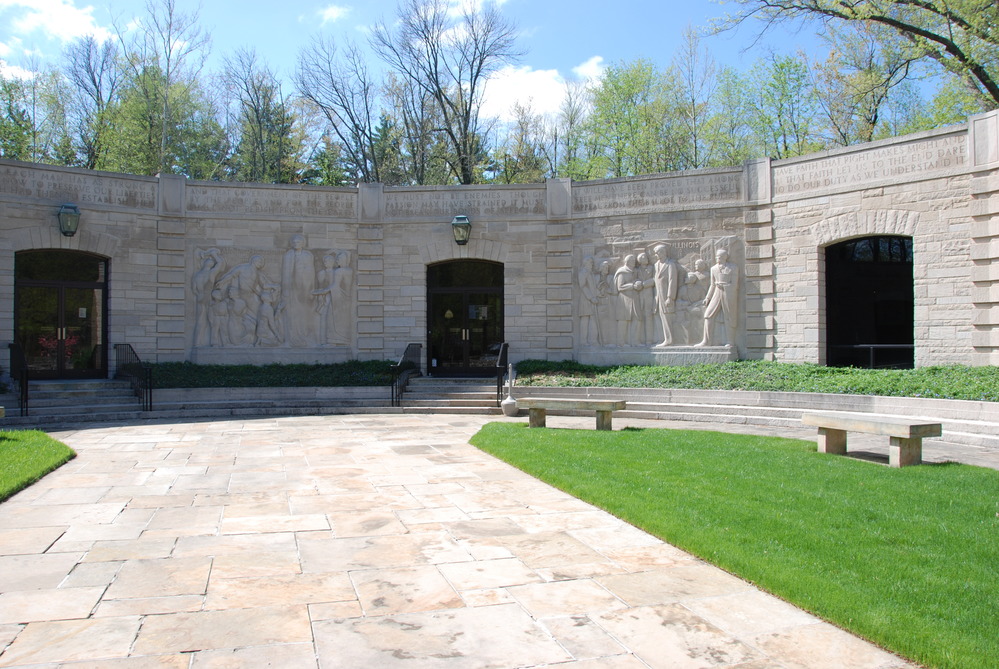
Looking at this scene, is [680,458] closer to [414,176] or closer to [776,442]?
[776,442]

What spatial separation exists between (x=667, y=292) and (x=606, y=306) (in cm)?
147

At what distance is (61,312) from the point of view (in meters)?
16.3

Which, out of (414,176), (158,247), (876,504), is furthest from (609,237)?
(414,176)

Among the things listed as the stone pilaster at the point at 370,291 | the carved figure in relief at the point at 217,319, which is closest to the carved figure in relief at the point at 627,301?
the stone pilaster at the point at 370,291

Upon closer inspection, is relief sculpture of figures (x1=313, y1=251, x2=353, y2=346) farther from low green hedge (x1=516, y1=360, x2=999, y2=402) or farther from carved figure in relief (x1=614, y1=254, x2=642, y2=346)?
carved figure in relief (x1=614, y1=254, x2=642, y2=346)

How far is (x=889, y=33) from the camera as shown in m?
19.8

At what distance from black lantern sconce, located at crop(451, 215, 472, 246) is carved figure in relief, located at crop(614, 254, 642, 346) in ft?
11.9

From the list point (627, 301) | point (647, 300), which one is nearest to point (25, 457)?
point (627, 301)

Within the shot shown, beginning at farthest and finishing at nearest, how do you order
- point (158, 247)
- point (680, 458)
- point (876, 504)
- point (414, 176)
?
point (414, 176), point (158, 247), point (680, 458), point (876, 504)

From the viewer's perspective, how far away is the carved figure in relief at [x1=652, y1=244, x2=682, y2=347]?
16281 millimetres

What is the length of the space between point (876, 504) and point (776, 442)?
3.80 meters

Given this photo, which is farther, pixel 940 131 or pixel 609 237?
pixel 609 237

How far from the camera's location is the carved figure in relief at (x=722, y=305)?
15797 mm

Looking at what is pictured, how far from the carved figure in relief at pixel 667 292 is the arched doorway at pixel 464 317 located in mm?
3955
